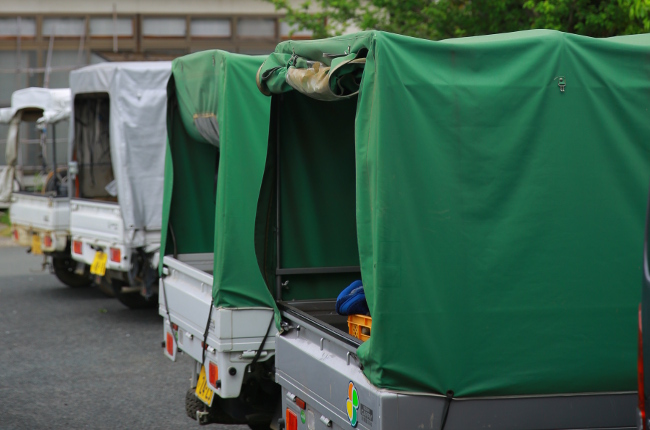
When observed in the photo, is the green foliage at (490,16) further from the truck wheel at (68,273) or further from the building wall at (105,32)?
the building wall at (105,32)

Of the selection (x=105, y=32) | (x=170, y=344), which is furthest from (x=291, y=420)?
(x=105, y=32)

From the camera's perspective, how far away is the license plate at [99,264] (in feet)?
31.7

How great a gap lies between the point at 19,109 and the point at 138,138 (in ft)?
16.0

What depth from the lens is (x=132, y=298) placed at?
10797mm

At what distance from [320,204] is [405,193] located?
189cm

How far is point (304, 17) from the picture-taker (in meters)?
13.9

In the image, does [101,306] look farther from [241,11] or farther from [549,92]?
[241,11]

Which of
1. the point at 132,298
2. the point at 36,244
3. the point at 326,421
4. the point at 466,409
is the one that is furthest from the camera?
the point at 36,244

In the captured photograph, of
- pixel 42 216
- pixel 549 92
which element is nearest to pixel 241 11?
pixel 42 216

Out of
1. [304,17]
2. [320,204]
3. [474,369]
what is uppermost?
[304,17]

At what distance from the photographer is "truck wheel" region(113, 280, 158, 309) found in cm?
1055

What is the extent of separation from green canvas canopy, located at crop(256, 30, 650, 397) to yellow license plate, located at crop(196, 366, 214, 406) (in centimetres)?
225

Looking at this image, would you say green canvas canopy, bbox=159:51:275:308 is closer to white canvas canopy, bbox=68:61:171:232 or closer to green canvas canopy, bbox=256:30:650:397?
green canvas canopy, bbox=256:30:650:397

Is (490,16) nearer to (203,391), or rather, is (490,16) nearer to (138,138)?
(138,138)
